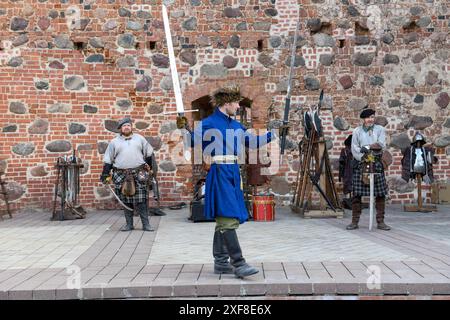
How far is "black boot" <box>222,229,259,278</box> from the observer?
18.0 feet

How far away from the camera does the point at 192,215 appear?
10.2 meters

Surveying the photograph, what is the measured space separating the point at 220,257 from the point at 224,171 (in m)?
0.75

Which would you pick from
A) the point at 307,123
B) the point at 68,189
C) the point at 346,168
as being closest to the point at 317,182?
the point at 307,123

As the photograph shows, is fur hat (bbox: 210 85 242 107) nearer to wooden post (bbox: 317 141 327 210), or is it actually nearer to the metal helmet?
wooden post (bbox: 317 141 327 210)

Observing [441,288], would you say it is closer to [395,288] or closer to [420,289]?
[420,289]

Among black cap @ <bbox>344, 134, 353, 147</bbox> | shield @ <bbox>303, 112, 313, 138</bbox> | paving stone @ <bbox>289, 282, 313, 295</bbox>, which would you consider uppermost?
shield @ <bbox>303, 112, 313, 138</bbox>

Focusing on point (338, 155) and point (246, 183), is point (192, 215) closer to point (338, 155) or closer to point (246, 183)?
point (246, 183)

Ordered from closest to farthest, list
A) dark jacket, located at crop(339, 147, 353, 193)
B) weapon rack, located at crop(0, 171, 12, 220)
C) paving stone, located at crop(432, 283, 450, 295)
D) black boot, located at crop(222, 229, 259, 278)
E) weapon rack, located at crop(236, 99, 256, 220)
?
paving stone, located at crop(432, 283, 450, 295), black boot, located at crop(222, 229, 259, 278), weapon rack, located at crop(236, 99, 256, 220), weapon rack, located at crop(0, 171, 12, 220), dark jacket, located at crop(339, 147, 353, 193)

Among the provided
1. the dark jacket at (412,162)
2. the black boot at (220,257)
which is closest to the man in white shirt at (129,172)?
the black boot at (220,257)

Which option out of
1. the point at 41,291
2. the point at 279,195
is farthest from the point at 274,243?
the point at 279,195

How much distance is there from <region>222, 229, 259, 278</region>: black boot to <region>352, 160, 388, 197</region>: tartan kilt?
3727 millimetres

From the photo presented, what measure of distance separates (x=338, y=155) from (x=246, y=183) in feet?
7.29


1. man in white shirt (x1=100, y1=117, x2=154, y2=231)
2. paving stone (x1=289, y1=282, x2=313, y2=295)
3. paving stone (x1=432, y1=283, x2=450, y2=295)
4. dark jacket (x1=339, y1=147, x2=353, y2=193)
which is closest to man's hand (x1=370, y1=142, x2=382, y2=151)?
dark jacket (x1=339, y1=147, x2=353, y2=193)

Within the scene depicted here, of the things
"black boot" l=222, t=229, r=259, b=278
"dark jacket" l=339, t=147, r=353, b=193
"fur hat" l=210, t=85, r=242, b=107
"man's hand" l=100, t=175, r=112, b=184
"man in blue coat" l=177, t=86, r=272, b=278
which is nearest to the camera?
"black boot" l=222, t=229, r=259, b=278
